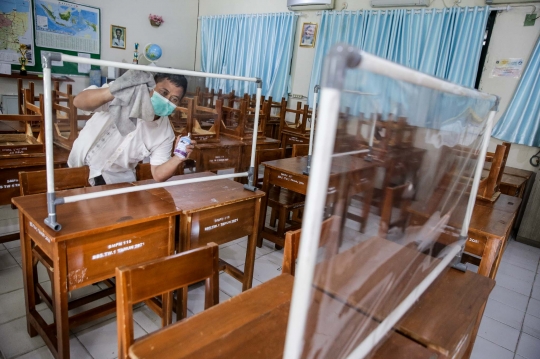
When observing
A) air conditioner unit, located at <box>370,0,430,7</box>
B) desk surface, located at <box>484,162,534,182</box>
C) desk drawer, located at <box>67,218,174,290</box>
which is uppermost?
air conditioner unit, located at <box>370,0,430,7</box>

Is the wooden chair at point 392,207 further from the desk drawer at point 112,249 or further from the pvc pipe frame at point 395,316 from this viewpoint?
the desk drawer at point 112,249

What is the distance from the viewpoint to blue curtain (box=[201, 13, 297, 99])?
541cm

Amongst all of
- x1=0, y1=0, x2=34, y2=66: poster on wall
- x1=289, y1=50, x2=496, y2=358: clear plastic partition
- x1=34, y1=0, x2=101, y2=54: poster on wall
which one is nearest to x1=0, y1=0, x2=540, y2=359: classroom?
x1=289, y1=50, x2=496, y2=358: clear plastic partition

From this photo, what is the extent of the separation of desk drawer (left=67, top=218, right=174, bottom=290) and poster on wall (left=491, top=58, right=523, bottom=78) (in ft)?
12.6

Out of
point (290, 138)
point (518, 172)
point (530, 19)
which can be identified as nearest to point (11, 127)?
point (290, 138)

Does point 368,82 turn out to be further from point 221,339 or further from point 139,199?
point 139,199

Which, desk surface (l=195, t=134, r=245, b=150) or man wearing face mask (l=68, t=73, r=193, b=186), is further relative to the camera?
desk surface (l=195, t=134, r=245, b=150)

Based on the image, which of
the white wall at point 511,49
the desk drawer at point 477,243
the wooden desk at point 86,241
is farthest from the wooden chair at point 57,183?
the white wall at point 511,49

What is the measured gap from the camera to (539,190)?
344 centimetres

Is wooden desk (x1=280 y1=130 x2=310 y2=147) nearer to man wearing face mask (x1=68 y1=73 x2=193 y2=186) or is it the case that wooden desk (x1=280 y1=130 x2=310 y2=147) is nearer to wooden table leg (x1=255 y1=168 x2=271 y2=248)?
wooden table leg (x1=255 y1=168 x2=271 y2=248)

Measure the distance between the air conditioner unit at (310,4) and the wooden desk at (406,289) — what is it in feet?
14.7

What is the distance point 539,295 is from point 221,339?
2.63 metres

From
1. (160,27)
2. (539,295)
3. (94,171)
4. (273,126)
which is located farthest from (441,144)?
(160,27)

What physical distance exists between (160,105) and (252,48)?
456 cm
